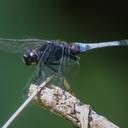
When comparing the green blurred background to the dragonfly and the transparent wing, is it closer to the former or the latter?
the transparent wing

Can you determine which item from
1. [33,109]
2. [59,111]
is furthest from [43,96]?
[33,109]

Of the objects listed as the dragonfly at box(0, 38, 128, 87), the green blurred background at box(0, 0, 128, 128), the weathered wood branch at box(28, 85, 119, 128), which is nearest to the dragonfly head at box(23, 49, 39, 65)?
the dragonfly at box(0, 38, 128, 87)

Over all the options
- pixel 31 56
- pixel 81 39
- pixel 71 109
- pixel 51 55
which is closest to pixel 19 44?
pixel 31 56

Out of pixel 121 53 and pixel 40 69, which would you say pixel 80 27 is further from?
pixel 40 69

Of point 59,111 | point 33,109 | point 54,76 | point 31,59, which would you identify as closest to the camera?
point 59,111

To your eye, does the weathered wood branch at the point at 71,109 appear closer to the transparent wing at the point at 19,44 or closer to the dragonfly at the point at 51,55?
the dragonfly at the point at 51,55

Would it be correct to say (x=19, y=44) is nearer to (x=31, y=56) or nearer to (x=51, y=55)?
(x=31, y=56)

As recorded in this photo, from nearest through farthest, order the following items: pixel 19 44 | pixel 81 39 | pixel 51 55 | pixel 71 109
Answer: pixel 71 109 → pixel 51 55 → pixel 19 44 → pixel 81 39

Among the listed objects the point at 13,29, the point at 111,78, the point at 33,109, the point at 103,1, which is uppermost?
the point at 103,1
